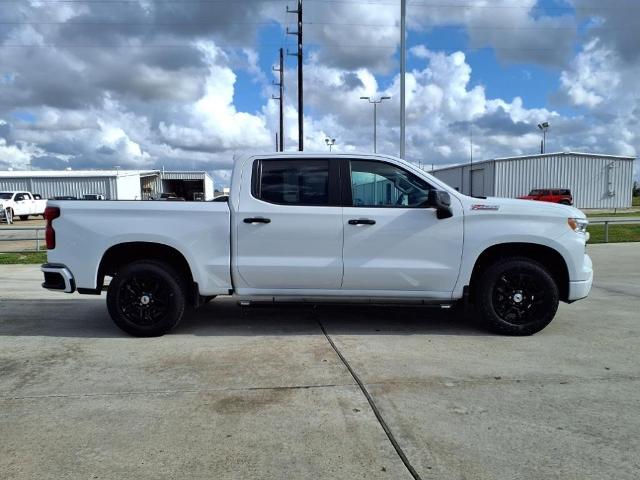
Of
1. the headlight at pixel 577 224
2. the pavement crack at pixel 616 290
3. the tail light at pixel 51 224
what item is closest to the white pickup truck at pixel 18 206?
the tail light at pixel 51 224

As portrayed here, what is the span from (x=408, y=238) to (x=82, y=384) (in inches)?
130

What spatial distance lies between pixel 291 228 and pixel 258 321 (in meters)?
1.51

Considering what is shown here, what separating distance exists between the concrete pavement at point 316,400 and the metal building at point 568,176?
4292 centimetres

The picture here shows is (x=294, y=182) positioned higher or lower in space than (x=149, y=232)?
higher

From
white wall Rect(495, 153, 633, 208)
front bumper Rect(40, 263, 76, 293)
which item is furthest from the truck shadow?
white wall Rect(495, 153, 633, 208)

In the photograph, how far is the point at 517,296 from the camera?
217 inches

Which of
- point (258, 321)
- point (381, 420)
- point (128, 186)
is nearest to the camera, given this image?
point (381, 420)

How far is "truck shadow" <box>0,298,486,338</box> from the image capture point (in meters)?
5.79

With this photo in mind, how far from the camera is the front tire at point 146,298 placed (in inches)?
215

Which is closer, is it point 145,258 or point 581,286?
point 581,286

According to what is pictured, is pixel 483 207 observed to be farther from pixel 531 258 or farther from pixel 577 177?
pixel 577 177

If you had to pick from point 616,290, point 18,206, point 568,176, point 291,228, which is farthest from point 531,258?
point 568,176

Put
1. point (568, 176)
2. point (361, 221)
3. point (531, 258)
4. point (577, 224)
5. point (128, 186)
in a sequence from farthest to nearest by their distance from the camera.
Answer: point (128, 186) → point (568, 176) → point (531, 258) → point (577, 224) → point (361, 221)

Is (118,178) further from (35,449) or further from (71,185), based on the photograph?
(35,449)
